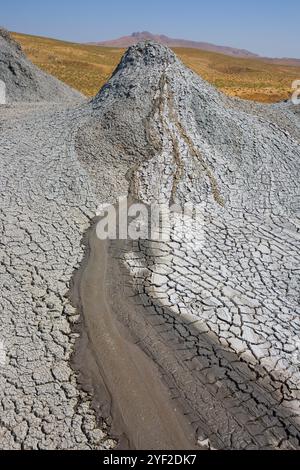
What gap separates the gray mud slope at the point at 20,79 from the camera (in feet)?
48.8

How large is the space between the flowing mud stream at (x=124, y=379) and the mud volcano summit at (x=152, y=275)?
15mm

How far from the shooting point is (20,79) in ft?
49.8

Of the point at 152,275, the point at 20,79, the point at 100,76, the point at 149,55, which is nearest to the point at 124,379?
the point at 152,275

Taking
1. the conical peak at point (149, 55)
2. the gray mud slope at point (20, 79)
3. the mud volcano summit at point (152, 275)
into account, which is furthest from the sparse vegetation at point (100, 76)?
the mud volcano summit at point (152, 275)

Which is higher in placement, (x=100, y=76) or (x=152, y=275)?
(x=100, y=76)

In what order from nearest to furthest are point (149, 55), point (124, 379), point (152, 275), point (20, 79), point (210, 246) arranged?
point (124, 379) → point (152, 275) → point (210, 246) → point (149, 55) → point (20, 79)

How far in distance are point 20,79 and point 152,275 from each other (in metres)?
12.3

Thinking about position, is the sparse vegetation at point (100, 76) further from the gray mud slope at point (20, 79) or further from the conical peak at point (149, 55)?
the conical peak at point (149, 55)

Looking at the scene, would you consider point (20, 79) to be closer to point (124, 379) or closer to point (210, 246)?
point (210, 246)

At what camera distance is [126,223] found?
6.98 m

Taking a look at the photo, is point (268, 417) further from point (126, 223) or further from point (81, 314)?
point (126, 223)

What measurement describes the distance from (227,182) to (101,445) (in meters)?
Answer: 5.57

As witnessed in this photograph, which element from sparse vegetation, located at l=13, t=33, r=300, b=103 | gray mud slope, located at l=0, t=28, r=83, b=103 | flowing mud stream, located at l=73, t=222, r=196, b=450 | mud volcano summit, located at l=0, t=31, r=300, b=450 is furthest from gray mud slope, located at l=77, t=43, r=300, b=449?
sparse vegetation, located at l=13, t=33, r=300, b=103

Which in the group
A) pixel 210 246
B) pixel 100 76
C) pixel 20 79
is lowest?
pixel 210 246
